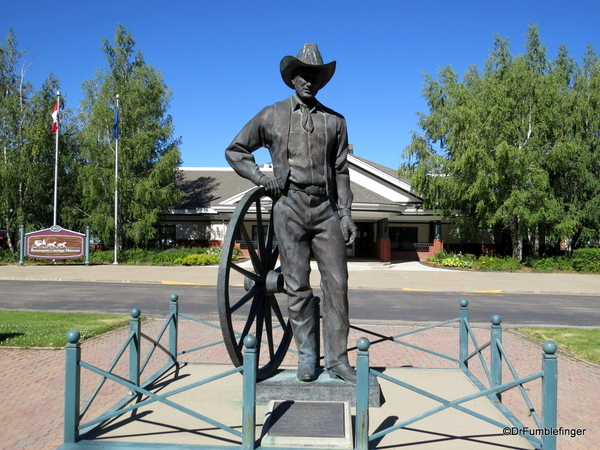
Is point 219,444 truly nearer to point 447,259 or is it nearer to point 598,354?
point 598,354

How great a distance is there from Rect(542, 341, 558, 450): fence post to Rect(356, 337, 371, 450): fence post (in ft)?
4.14

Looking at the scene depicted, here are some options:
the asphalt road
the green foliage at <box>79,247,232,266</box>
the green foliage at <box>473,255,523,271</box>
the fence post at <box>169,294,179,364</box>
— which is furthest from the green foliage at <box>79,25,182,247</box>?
the fence post at <box>169,294,179,364</box>

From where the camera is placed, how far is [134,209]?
2461cm

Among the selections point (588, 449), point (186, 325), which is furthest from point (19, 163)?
point (588, 449)

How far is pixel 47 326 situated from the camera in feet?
27.8

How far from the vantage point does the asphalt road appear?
34.2 ft

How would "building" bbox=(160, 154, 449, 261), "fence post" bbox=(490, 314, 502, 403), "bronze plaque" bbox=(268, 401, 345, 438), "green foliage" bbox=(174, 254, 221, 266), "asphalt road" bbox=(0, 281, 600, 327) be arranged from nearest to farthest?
"bronze plaque" bbox=(268, 401, 345, 438) < "fence post" bbox=(490, 314, 502, 403) < "asphalt road" bbox=(0, 281, 600, 327) < "green foliage" bbox=(174, 254, 221, 266) < "building" bbox=(160, 154, 449, 261)

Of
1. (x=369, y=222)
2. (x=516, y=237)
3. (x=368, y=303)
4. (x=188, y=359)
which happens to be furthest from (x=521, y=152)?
(x=188, y=359)

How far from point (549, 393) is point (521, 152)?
2017cm

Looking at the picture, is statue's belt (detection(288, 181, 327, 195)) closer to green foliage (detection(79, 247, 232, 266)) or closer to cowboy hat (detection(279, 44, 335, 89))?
cowboy hat (detection(279, 44, 335, 89))

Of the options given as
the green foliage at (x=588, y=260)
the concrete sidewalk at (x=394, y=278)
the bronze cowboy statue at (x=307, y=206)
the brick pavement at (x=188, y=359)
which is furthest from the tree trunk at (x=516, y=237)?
the bronze cowboy statue at (x=307, y=206)

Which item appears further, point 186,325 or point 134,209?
point 134,209

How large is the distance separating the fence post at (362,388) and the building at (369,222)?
22.5m

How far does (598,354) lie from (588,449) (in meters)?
3.74
